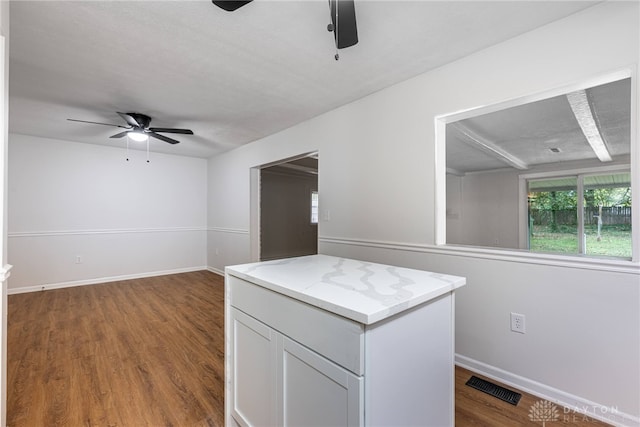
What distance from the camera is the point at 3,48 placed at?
1.30m

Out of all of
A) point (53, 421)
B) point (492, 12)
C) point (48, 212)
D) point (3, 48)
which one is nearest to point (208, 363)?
point (53, 421)

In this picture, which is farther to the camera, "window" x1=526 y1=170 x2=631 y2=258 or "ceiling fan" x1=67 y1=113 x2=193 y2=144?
"window" x1=526 y1=170 x2=631 y2=258

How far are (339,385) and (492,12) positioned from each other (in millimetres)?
2120

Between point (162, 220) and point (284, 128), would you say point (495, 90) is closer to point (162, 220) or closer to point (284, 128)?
point (284, 128)

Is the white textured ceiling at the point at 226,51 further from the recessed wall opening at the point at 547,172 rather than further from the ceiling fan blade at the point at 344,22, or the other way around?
the recessed wall opening at the point at 547,172

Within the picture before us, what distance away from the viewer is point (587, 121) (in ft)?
10.0

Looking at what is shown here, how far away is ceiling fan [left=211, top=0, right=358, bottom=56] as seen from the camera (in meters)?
1.25

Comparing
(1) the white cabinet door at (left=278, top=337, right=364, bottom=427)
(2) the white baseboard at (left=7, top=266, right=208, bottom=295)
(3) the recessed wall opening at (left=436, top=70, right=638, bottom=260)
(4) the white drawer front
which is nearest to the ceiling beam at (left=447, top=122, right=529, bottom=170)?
(3) the recessed wall opening at (left=436, top=70, right=638, bottom=260)

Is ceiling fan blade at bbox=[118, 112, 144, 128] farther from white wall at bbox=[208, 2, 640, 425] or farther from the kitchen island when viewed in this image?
the kitchen island

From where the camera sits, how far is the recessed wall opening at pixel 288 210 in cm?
709

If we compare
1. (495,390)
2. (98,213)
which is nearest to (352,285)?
(495,390)

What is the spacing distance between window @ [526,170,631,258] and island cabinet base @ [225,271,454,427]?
4.23m

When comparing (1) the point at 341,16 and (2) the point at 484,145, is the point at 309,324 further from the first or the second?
(2) the point at 484,145

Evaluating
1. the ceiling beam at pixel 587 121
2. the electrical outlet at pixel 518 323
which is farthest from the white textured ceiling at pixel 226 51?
the electrical outlet at pixel 518 323
